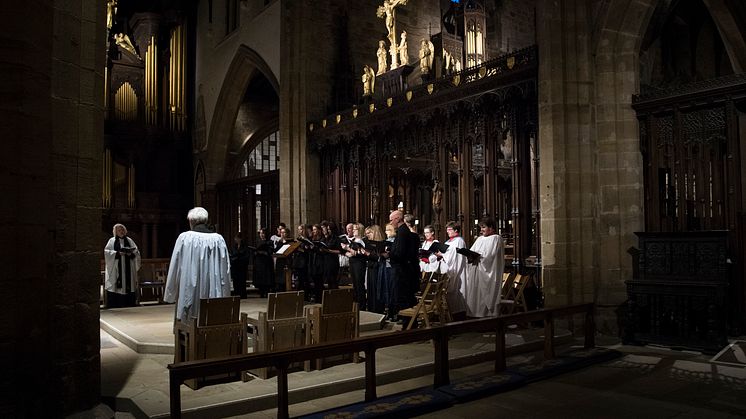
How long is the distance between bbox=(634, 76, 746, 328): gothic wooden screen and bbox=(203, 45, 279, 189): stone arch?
472 inches

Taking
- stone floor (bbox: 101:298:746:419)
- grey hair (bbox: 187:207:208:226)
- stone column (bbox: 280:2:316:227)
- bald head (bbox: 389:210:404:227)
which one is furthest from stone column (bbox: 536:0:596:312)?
stone column (bbox: 280:2:316:227)

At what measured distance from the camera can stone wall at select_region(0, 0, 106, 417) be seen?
11.2 ft

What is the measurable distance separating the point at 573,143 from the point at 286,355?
5367 mm

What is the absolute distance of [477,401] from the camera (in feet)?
15.7

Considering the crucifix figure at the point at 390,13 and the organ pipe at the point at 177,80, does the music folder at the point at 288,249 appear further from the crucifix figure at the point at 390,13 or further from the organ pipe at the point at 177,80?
the organ pipe at the point at 177,80

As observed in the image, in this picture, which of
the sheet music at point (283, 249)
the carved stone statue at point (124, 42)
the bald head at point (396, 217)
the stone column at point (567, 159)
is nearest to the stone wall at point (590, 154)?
the stone column at point (567, 159)

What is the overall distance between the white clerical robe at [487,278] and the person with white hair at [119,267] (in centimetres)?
575

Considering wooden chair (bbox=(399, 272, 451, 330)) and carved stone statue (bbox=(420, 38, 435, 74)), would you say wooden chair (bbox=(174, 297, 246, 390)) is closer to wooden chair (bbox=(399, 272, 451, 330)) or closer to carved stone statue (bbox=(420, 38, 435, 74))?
wooden chair (bbox=(399, 272, 451, 330))

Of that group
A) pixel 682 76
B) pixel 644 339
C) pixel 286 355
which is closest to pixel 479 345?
pixel 644 339

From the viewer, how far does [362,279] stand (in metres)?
9.20

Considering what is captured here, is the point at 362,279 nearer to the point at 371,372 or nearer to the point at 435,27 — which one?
the point at 371,372

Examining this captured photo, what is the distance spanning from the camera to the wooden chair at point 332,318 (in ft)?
17.7

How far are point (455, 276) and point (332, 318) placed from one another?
8.19 ft

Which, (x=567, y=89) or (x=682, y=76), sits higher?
(x=682, y=76)
